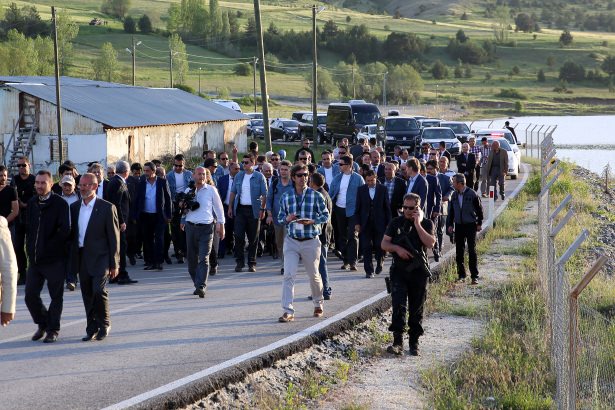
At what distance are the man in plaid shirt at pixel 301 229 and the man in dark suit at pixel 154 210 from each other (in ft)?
17.8

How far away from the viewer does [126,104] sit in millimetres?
51812

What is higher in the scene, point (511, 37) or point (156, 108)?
point (511, 37)

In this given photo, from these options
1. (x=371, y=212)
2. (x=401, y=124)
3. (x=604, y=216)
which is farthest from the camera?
(x=401, y=124)

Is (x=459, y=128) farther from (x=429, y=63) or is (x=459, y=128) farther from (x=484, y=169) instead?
(x=429, y=63)

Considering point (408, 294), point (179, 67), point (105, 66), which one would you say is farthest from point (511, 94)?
point (408, 294)

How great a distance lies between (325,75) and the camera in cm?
11850

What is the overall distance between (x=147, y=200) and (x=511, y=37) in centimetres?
18292

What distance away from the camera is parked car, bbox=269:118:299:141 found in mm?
65375

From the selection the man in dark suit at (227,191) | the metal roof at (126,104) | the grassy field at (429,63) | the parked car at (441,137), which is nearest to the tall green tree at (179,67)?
the grassy field at (429,63)

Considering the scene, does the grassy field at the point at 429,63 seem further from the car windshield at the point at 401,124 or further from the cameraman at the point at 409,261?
the cameraman at the point at 409,261

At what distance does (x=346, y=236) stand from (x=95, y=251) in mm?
6900

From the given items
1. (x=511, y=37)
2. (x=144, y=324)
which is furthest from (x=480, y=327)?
(x=511, y=37)

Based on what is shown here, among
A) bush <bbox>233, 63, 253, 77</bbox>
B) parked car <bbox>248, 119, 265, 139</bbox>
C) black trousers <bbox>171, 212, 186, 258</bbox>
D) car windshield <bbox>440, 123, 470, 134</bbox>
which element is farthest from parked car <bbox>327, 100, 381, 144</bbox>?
bush <bbox>233, 63, 253, 77</bbox>

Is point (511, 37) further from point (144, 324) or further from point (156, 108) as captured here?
point (144, 324)
